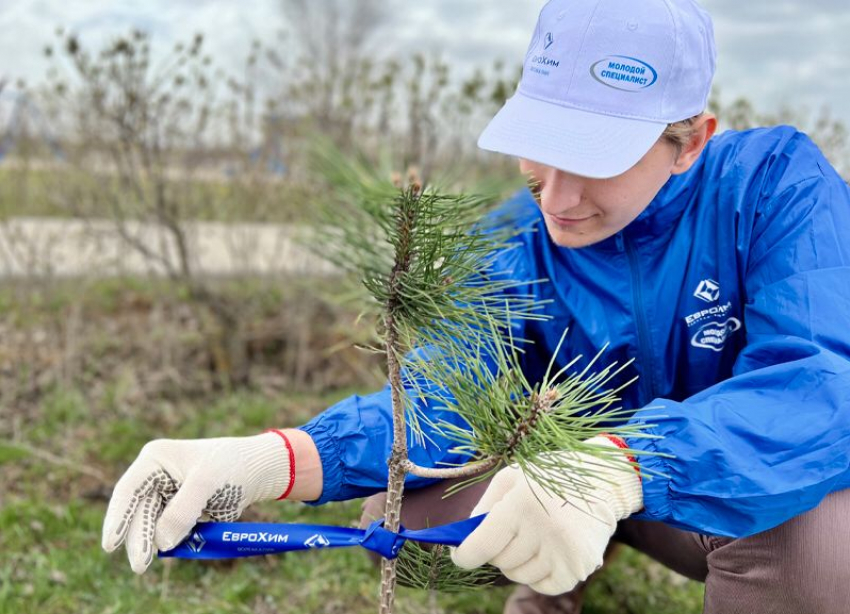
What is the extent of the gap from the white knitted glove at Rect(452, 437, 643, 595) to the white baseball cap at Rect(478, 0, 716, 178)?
0.51m

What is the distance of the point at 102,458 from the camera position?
10.2 ft

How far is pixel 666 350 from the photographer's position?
1.87 meters

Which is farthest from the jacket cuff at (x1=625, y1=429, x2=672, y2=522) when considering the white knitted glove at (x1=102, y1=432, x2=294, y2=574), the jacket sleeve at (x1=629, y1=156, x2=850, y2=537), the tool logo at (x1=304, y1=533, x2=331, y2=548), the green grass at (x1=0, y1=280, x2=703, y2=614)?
the green grass at (x1=0, y1=280, x2=703, y2=614)

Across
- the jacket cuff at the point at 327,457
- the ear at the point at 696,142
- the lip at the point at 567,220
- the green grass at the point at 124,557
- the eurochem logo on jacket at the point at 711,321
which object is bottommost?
the green grass at the point at 124,557

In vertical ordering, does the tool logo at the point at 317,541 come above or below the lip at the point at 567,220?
below

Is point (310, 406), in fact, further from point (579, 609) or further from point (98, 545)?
point (579, 609)

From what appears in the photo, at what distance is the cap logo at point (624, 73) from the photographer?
146 cm

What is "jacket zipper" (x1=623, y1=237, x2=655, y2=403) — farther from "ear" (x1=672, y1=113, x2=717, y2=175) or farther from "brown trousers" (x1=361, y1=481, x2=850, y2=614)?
"brown trousers" (x1=361, y1=481, x2=850, y2=614)

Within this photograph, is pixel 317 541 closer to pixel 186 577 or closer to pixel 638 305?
pixel 638 305

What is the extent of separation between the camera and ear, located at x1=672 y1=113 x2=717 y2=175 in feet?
5.26

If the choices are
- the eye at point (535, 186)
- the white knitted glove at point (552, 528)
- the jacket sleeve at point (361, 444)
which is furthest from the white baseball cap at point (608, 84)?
the white knitted glove at point (552, 528)

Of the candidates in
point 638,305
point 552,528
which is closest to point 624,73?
point 638,305

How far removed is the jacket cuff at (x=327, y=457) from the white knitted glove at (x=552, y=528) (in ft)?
1.05

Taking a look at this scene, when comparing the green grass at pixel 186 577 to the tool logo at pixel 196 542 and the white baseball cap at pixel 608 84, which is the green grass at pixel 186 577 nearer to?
the tool logo at pixel 196 542
